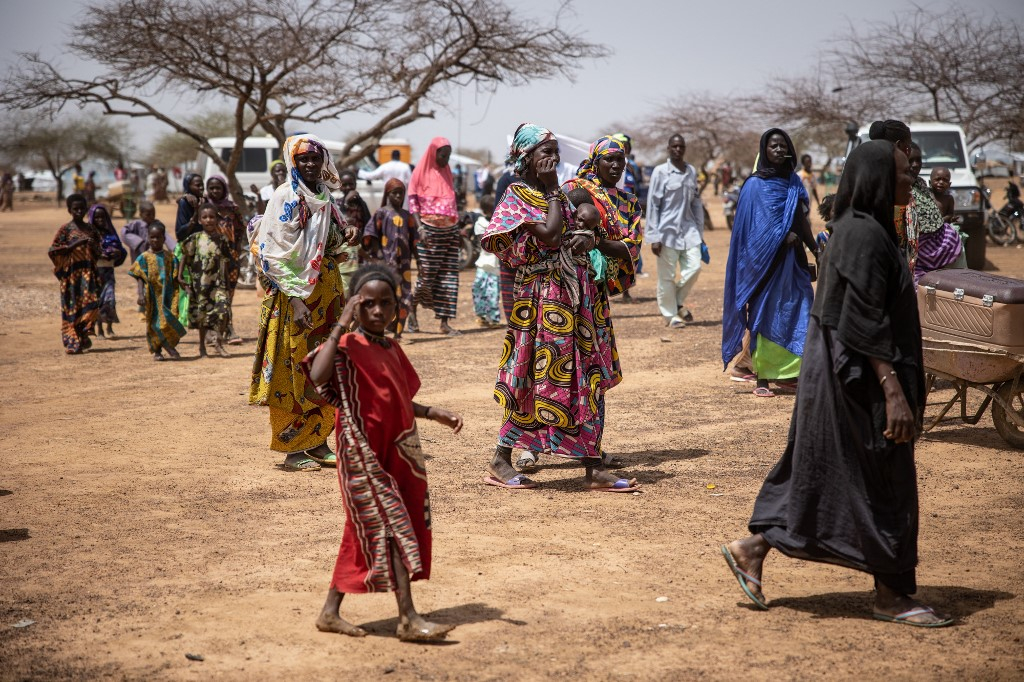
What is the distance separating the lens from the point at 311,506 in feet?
20.2

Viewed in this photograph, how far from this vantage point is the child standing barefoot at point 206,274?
38.0ft

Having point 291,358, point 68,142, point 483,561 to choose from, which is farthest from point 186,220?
point 68,142

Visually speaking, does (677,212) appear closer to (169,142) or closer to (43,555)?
(43,555)

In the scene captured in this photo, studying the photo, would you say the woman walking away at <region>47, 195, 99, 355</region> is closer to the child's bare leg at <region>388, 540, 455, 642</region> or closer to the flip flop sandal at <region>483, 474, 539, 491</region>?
the flip flop sandal at <region>483, 474, 539, 491</region>

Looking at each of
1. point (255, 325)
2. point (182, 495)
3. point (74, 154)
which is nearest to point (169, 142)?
point (74, 154)

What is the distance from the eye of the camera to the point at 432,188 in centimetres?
1312

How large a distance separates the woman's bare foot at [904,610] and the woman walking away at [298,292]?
358cm

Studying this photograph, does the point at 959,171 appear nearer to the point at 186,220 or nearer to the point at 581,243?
the point at 186,220

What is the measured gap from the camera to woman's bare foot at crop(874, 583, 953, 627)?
13.8 ft

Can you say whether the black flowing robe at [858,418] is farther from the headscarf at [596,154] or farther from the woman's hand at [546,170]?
the headscarf at [596,154]

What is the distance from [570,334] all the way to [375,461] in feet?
7.66

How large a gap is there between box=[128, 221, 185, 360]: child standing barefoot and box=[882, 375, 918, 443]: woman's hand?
29.9 feet

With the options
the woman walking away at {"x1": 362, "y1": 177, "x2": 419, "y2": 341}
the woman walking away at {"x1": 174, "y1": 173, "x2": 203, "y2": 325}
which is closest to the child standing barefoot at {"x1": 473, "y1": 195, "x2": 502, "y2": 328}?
the woman walking away at {"x1": 362, "y1": 177, "x2": 419, "y2": 341}

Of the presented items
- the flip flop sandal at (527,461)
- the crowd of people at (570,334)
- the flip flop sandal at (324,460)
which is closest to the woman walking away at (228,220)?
the crowd of people at (570,334)
